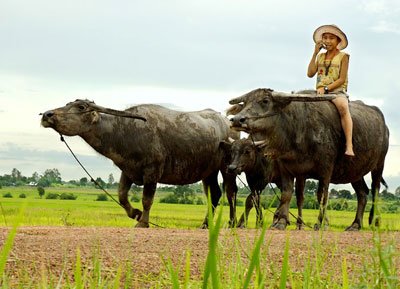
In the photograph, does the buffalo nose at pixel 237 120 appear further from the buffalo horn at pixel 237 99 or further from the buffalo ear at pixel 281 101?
the buffalo ear at pixel 281 101

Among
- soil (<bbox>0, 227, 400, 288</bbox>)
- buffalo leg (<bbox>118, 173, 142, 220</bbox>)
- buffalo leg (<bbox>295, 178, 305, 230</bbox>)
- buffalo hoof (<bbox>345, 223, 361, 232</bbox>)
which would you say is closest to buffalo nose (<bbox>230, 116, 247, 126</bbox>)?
buffalo leg (<bbox>295, 178, 305, 230</bbox>)

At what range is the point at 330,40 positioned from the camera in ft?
29.0

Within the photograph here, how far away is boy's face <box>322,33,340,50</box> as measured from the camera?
29.0 feet

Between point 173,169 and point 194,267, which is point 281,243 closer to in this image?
point 194,267

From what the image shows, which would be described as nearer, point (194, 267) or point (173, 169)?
point (194, 267)

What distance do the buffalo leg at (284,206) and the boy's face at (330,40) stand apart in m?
1.85

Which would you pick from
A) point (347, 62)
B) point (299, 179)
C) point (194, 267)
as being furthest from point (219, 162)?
point (194, 267)

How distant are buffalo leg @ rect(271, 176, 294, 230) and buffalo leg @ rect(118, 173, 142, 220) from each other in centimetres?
192

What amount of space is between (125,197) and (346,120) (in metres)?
3.10

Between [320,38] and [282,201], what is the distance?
7.39ft

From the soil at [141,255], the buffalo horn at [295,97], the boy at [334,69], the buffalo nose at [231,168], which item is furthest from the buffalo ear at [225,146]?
the soil at [141,255]

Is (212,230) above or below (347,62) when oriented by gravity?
below

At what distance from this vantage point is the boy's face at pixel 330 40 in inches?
348

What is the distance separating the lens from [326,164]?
831 centimetres
